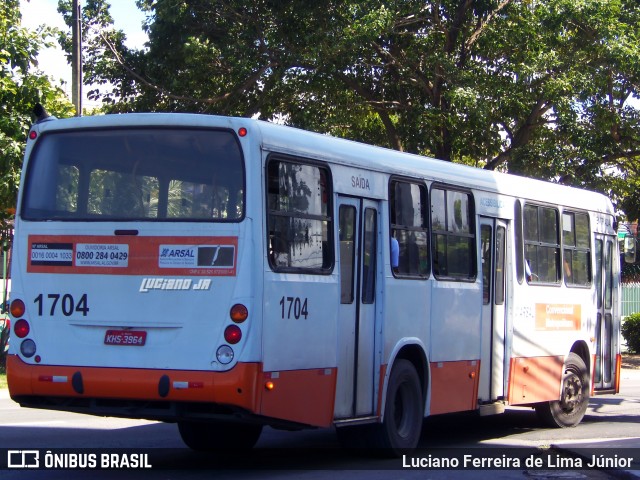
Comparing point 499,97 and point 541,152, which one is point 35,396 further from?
point 541,152

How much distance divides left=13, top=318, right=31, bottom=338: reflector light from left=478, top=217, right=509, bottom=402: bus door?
5.69m

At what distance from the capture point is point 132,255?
8.85 metres

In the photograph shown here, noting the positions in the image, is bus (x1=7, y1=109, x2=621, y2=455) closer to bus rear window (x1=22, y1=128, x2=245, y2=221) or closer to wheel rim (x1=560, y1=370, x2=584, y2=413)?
bus rear window (x1=22, y1=128, x2=245, y2=221)

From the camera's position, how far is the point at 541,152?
912 inches

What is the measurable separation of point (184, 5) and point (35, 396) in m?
14.9

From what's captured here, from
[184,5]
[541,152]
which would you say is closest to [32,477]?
[184,5]

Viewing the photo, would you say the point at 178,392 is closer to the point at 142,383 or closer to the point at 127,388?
the point at 142,383

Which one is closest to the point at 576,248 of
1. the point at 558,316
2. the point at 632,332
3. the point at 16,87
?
the point at 558,316

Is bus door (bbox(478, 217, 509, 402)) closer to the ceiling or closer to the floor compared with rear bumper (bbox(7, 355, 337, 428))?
closer to the ceiling

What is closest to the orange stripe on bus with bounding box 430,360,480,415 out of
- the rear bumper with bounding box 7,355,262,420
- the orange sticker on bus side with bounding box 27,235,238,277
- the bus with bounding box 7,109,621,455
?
the bus with bounding box 7,109,621,455

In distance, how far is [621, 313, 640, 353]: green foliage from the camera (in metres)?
32.8

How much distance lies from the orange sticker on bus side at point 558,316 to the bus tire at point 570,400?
1.53 ft

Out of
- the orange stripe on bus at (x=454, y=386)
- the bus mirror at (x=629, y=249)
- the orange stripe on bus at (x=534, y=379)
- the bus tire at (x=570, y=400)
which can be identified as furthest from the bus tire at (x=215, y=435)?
the bus mirror at (x=629, y=249)

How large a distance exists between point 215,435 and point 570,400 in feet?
19.3
